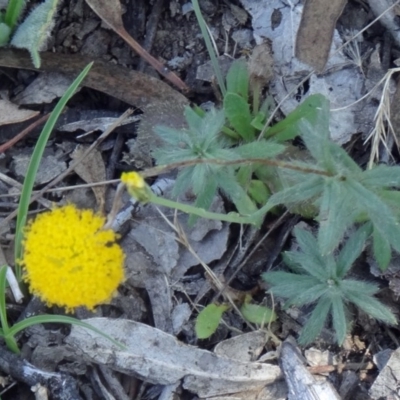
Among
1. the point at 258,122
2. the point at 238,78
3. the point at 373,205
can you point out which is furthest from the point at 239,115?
the point at 373,205

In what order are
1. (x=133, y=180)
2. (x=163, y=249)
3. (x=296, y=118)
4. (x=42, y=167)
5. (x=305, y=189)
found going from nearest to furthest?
(x=133, y=180), (x=305, y=189), (x=296, y=118), (x=163, y=249), (x=42, y=167)

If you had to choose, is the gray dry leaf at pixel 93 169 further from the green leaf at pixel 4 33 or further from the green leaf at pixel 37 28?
the green leaf at pixel 4 33

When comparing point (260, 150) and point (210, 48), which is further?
point (210, 48)

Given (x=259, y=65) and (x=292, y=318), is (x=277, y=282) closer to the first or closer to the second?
(x=292, y=318)

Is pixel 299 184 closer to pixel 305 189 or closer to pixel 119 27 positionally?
pixel 305 189

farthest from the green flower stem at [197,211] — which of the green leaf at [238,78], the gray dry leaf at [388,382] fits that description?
the gray dry leaf at [388,382]

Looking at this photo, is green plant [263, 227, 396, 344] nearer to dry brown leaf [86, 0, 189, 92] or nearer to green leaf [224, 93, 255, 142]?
green leaf [224, 93, 255, 142]
